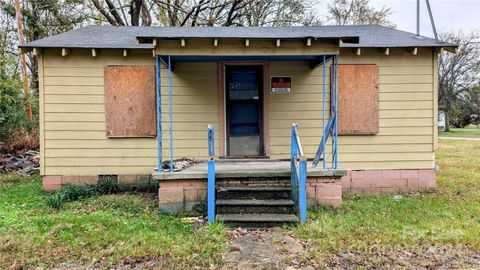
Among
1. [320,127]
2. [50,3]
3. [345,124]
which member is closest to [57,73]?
[320,127]

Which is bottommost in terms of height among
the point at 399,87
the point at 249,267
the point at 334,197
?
the point at 249,267

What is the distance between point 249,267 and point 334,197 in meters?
2.20

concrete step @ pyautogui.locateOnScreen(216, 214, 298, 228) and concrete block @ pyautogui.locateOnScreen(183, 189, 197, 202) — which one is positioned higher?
concrete block @ pyautogui.locateOnScreen(183, 189, 197, 202)

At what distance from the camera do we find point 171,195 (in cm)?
480

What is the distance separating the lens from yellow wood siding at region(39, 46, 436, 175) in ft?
20.2

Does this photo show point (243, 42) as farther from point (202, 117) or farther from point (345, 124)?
point (345, 124)

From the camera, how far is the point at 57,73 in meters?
6.10

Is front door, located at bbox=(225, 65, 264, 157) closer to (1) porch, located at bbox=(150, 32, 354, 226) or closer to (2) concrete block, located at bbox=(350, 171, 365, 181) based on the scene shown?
(1) porch, located at bbox=(150, 32, 354, 226)

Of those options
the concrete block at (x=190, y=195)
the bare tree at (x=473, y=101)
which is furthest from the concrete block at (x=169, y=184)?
the bare tree at (x=473, y=101)

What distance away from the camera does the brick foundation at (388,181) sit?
6.31 meters

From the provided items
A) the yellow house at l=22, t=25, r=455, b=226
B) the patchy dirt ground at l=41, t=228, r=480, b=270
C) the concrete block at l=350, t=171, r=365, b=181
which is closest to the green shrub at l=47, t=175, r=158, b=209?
the yellow house at l=22, t=25, r=455, b=226

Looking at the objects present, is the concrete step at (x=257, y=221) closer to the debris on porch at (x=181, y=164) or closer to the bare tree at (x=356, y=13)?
the debris on porch at (x=181, y=164)

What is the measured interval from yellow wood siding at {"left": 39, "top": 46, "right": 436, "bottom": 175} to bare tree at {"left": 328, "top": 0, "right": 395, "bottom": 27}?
1575 centimetres

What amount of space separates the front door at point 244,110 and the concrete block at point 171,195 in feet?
6.09
